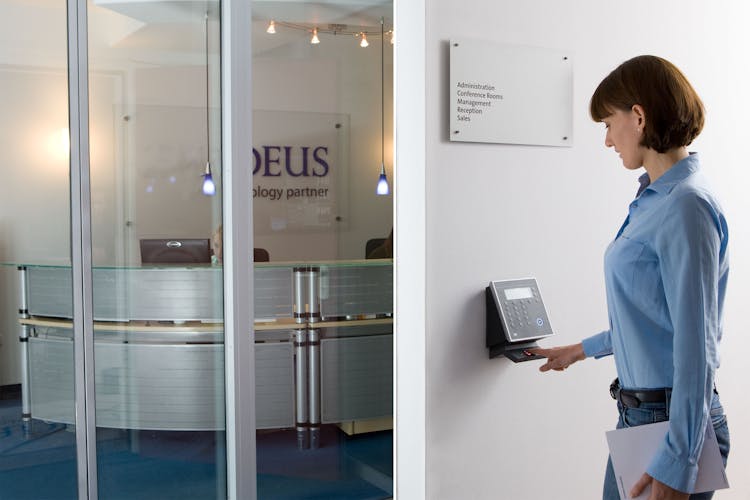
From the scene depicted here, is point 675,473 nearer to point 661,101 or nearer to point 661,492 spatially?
→ point 661,492

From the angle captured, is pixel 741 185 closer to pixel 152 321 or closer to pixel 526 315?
pixel 526 315

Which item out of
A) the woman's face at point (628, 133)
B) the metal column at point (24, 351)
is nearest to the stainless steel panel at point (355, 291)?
the metal column at point (24, 351)

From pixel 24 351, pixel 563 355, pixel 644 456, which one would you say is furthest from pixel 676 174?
pixel 24 351

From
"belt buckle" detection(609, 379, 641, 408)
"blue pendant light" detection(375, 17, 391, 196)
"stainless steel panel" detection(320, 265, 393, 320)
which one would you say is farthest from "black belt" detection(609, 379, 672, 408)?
"blue pendant light" detection(375, 17, 391, 196)

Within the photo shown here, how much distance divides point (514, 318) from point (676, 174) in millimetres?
939

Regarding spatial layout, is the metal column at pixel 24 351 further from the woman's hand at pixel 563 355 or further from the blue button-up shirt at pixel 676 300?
the blue button-up shirt at pixel 676 300

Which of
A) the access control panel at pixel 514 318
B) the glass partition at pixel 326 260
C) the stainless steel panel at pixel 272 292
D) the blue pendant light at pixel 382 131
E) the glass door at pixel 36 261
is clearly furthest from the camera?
the blue pendant light at pixel 382 131

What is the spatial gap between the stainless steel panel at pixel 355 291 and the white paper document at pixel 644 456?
8.13 feet

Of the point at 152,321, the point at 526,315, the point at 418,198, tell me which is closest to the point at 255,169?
the point at 152,321

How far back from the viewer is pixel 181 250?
3408 mm

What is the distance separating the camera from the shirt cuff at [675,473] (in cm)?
160

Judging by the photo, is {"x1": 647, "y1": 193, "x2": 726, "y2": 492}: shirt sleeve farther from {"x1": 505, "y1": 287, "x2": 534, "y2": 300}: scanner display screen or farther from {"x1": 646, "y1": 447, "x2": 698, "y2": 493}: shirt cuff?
{"x1": 505, "y1": 287, "x2": 534, "y2": 300}: scanner display screen

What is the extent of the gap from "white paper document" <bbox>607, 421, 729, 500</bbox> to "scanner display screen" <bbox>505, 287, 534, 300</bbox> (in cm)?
86

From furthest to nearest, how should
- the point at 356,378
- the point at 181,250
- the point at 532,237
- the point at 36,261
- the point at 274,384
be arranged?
the point at 356,378, the point at 274,384, the point at 181,250, the point at 36,261, the point at 532,237
